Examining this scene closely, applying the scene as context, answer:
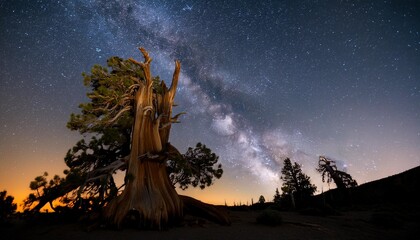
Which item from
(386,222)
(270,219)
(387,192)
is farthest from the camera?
(387,192)

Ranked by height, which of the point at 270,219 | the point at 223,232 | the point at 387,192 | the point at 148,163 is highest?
the point at 148,163

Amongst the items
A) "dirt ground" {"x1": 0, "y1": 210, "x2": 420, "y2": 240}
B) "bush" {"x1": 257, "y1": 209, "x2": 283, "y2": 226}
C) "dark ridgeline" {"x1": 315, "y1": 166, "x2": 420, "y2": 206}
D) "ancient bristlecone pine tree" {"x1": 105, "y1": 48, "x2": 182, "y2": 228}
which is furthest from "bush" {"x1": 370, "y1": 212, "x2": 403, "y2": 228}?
"dark ridgeline" {"x1": 315, "y1": 166, "x2": 420, "y2": 206}

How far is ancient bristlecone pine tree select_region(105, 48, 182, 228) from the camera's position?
352 inches

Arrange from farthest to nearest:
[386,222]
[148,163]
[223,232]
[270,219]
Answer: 1. [386,222]
2. [270,219]
3. [148,163]
4. [223,232]

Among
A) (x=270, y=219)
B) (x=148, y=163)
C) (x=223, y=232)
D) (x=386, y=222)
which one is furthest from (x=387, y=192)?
(x=148, y=163)

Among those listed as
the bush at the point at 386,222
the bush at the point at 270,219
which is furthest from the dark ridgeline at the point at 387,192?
the bush at the point at 270,219

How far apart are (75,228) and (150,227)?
2.81 m

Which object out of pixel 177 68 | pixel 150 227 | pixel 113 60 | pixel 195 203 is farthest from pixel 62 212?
pixel 177 68

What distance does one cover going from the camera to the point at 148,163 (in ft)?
34.7

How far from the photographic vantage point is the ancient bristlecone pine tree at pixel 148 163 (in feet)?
29.3

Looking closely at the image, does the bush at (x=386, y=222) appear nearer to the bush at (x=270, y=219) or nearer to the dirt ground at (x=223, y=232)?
the dirt ground at (x=223, y=232)

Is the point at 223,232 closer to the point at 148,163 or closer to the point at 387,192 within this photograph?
the point at 148,163

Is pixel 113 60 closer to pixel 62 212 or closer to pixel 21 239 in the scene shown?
pixel 62 212

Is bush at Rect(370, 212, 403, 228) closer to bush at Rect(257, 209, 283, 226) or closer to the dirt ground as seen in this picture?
the dirt ground
